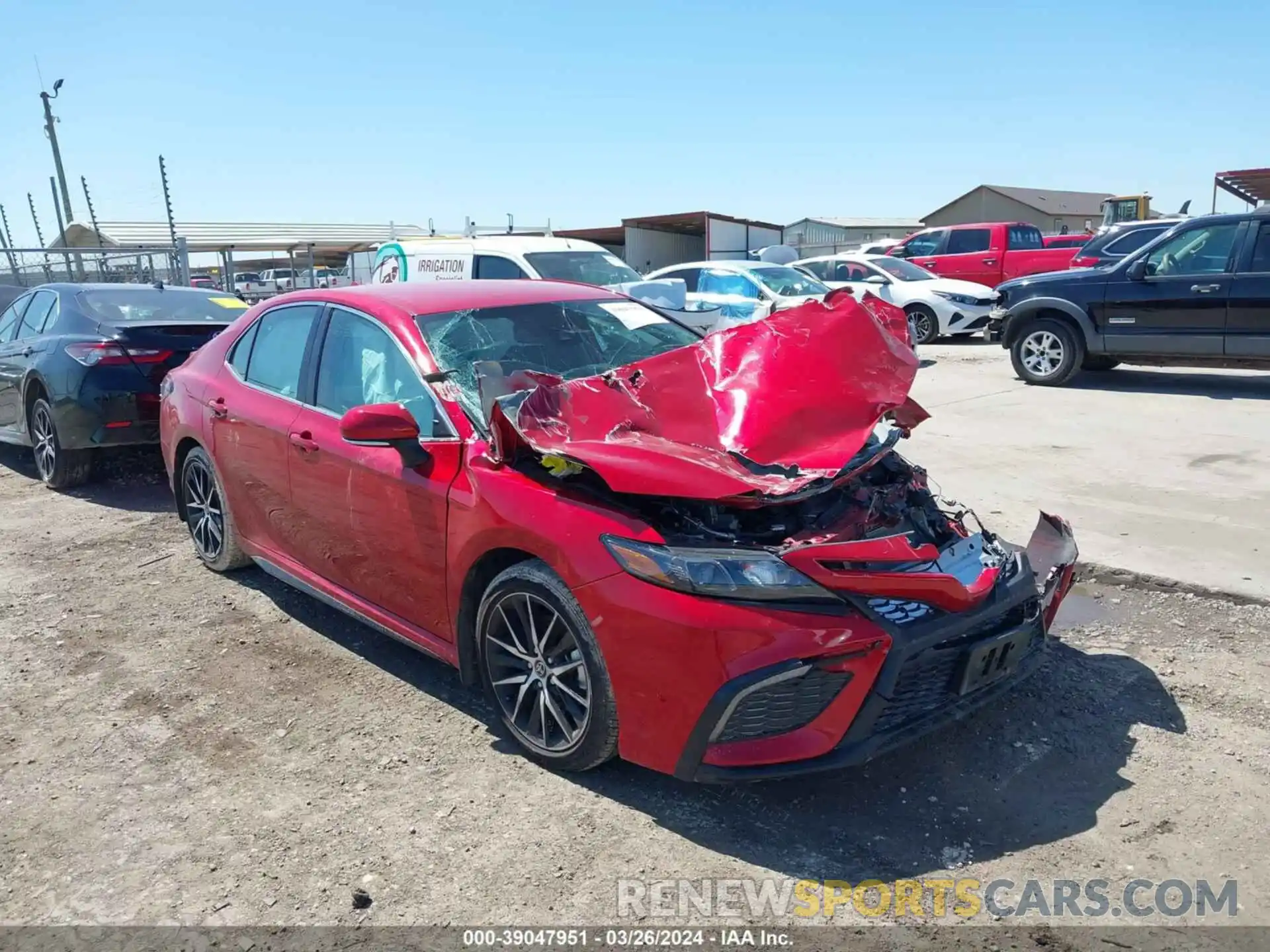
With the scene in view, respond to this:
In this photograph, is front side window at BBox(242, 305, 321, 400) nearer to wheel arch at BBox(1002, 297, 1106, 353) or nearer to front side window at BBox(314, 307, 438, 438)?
front side window at BBox(314, 307, 438, 438)

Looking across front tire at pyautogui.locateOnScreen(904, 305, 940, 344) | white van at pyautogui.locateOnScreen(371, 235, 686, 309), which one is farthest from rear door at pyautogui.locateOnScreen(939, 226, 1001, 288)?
white van at pyautogui.locateOnScreen(371, 235, 686, 309)

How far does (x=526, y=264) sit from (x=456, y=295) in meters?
7.28

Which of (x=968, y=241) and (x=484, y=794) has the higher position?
(x=968, y=241)

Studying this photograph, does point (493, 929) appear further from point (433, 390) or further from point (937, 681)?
point (433, 390)

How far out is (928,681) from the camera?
2.98 metres

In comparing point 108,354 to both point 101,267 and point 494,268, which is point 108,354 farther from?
point 101,267

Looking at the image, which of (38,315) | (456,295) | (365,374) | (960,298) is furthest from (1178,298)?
(38,315)

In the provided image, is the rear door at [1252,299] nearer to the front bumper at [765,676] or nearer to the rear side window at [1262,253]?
the rear side window at [1262,253]

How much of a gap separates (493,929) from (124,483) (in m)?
6.61

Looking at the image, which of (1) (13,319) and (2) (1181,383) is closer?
(1) (13,319)

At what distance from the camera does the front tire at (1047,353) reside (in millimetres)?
10656

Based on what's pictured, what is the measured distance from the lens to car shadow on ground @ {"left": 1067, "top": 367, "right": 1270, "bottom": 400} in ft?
Answer: 32.5

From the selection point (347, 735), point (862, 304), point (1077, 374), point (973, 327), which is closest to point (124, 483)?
point (347, 735)

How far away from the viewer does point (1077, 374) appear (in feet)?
37.7
